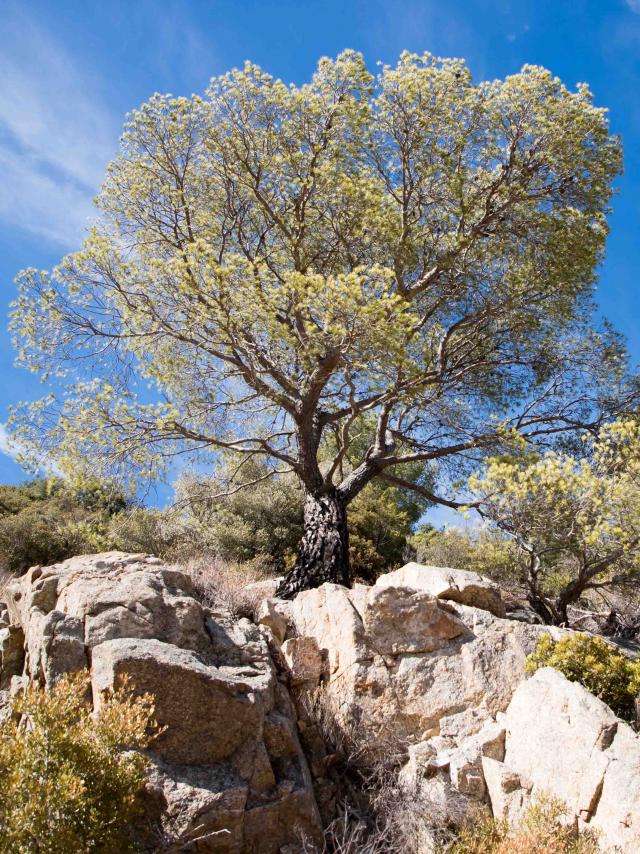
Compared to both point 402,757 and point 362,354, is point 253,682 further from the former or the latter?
point 362,354

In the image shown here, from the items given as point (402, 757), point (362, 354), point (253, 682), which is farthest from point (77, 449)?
point (402, 757)

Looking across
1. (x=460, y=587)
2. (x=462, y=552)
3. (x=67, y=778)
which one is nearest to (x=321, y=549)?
(x=460, y=587)

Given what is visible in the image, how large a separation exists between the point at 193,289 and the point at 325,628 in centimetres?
641

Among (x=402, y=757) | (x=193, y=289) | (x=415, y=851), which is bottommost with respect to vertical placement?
(x=415, y=851)

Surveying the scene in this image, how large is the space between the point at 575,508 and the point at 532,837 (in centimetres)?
663

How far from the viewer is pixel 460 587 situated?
10.6m

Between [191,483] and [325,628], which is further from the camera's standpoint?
[191,483]

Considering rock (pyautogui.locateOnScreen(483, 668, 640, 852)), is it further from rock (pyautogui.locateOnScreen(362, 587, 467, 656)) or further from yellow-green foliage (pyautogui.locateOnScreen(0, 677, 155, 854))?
yellow-green foliage (pyautogui.locateOnScreen(0, 677, 155, 854))

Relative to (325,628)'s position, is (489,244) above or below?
above

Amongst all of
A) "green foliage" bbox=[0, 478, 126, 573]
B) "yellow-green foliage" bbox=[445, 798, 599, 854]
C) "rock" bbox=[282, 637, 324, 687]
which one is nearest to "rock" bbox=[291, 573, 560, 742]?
"rock" bbox=[282, 637, 324, 687]

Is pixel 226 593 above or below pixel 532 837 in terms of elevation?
above

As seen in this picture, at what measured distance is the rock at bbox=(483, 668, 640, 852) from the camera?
21.7 ft

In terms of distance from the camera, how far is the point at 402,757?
8680mm

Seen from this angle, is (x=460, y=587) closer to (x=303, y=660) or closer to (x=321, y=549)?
(x=303, y=660)
